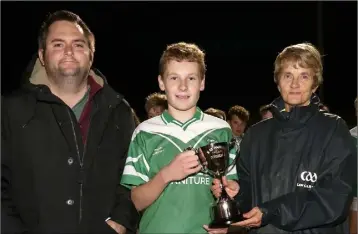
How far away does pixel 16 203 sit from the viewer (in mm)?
2961

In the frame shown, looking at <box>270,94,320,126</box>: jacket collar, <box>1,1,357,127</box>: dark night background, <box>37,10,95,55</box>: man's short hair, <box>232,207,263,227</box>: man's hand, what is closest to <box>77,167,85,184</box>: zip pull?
<box>37,10,95,55</box>: man's short hair

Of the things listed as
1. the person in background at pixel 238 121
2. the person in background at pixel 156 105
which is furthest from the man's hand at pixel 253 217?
the person in background at pixel 238 121

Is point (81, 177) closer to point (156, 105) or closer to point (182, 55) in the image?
point (182, 55)

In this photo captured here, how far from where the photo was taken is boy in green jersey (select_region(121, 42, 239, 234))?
292 centimetres

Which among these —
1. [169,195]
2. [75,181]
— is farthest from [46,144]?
[169,195]

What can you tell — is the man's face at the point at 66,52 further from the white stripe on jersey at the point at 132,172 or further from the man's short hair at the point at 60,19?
the white stripe on jersey at the point at 132,172

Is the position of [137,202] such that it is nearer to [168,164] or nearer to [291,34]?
[168,164]

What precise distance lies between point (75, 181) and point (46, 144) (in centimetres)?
25

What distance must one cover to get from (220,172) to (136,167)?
0.45 meters

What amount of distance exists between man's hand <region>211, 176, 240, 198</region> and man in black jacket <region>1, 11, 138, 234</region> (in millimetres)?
459

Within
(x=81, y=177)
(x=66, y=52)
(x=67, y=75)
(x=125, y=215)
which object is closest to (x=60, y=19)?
(x=66, y=52)

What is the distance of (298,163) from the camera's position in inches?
114

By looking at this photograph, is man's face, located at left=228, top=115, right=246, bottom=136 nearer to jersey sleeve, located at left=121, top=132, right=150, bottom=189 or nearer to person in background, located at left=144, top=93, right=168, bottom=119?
person in background, located at left=144, top=93, right=168, bottom=119

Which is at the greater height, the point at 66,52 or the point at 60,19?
the point at 60,19
